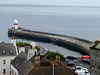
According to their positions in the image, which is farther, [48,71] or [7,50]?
[7,50]

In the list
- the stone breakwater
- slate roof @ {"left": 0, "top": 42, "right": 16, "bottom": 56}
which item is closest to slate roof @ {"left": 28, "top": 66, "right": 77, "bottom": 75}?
slate roof @ {"left": 0, "top": 42, "right": 16, "bottom": 56}

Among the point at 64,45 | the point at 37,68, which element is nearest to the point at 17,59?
the point at 37,68

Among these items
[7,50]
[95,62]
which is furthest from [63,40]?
[95,62]

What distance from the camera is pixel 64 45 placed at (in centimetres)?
9525

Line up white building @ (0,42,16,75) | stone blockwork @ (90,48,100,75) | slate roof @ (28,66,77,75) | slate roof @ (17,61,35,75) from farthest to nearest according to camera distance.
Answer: white building @ (0,42,16,75) < slate roof @ (17,61,35,75) < slate roof @ (28,66,77,75) < stone blockwork @ (90,48,100,75)

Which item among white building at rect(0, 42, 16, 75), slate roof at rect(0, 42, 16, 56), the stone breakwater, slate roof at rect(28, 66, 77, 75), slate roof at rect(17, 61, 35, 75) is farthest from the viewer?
the stone breakwater

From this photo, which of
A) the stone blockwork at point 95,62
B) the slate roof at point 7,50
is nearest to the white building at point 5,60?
the slate roof at point 7,50

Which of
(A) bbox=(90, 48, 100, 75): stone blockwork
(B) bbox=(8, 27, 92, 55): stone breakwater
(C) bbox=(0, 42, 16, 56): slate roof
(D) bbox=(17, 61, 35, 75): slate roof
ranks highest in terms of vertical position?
(A) bbox=(90, 48, 100, 75): stone blockwork

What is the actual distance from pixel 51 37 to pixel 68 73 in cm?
8990

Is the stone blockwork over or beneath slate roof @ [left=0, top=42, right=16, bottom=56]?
over

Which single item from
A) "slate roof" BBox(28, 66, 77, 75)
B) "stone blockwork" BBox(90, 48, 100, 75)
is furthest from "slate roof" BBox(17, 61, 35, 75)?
"stone blockwork" BBox(90, 48, 100, 75)

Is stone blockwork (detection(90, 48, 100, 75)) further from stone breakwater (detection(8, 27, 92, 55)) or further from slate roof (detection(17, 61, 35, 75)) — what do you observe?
stone breakwater (detection(8, 27, 92, 55))

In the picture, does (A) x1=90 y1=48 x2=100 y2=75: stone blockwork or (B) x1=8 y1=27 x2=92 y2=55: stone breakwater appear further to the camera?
(B) x1=8 y1=27 x2=92 y2=55: stone breakwater

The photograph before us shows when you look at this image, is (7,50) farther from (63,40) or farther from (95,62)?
(63,40)
